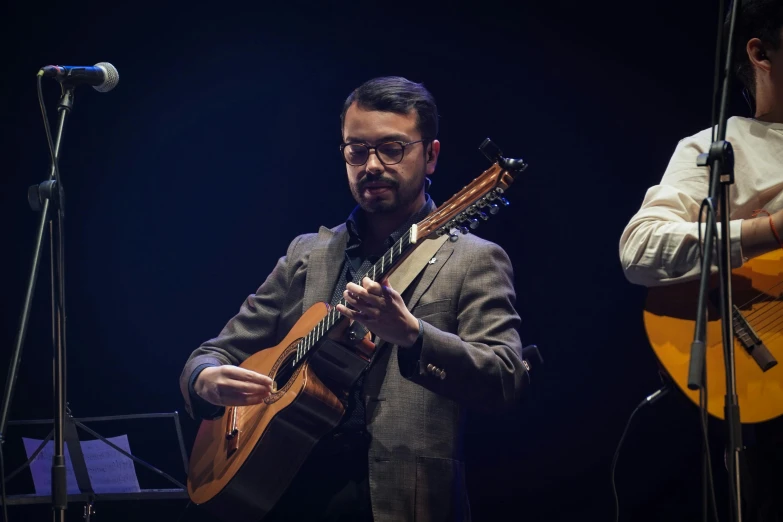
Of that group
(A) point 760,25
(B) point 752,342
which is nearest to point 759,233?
(B) point 752,342

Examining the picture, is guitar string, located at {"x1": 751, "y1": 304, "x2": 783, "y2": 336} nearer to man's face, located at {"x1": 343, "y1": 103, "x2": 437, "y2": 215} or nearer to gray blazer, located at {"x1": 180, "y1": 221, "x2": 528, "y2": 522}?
gray blazer, located at {"x1": 180, "y1": 221, "x2": 528, "y2": 522}

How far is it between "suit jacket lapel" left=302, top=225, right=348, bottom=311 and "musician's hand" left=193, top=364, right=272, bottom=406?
1.12 ft

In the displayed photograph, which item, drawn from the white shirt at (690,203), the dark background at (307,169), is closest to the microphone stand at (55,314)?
the white shirt at (690,203)

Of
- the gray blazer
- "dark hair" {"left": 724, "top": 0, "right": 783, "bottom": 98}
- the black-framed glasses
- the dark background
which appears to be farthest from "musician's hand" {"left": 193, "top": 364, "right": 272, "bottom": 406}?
"dark hair" {"left": 724, "top": 0, "right": 783, "bottom": 98}

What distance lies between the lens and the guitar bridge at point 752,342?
211 centimetres

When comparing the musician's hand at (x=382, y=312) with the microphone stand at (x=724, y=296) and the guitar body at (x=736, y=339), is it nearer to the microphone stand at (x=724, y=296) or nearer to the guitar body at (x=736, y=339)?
the guitar body at (x=736, y=339)

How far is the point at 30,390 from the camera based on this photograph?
467 cm

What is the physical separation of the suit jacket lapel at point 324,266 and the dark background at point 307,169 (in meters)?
1.13

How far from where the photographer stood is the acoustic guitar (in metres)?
2.71

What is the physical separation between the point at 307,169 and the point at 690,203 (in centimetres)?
263

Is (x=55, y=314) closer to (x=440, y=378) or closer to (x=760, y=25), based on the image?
(x=440, y=378)

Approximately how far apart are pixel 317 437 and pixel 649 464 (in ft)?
5.65

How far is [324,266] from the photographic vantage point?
3.14m

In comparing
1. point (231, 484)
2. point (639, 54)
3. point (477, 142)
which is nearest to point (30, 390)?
point (231, 484)
